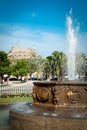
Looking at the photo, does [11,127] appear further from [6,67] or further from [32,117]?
[6,67]

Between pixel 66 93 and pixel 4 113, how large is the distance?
4.60 m

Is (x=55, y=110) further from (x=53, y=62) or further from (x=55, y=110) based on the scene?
(x=53, y=62)

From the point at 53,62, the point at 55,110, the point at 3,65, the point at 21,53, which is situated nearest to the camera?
the point at 55,110

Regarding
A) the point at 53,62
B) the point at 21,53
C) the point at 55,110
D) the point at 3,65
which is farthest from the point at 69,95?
the point at 21,53

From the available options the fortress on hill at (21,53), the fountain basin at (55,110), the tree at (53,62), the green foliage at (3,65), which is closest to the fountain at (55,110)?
the fountain basin at (55,110)

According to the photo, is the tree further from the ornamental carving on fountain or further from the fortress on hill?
the ornamental carving on fountain

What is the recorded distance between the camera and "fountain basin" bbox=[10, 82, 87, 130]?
10516mm

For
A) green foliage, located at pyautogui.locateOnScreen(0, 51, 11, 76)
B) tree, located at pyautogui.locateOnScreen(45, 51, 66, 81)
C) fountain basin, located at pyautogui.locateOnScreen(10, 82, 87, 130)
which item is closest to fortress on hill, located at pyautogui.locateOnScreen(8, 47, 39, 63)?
tree, located at pyautogui.locateOnScreen(45, 51, 66, 81)

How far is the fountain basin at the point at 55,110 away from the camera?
1052cm

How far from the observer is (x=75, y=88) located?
1260 cm

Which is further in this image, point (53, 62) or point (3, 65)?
point (53, 62)

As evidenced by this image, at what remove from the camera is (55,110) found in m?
12.2

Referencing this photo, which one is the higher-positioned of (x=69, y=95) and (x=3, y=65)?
(x=3, y=65)

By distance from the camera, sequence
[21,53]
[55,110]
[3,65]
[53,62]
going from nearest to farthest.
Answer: [55,110]
[3,65]
[53,62]
[21,53]
